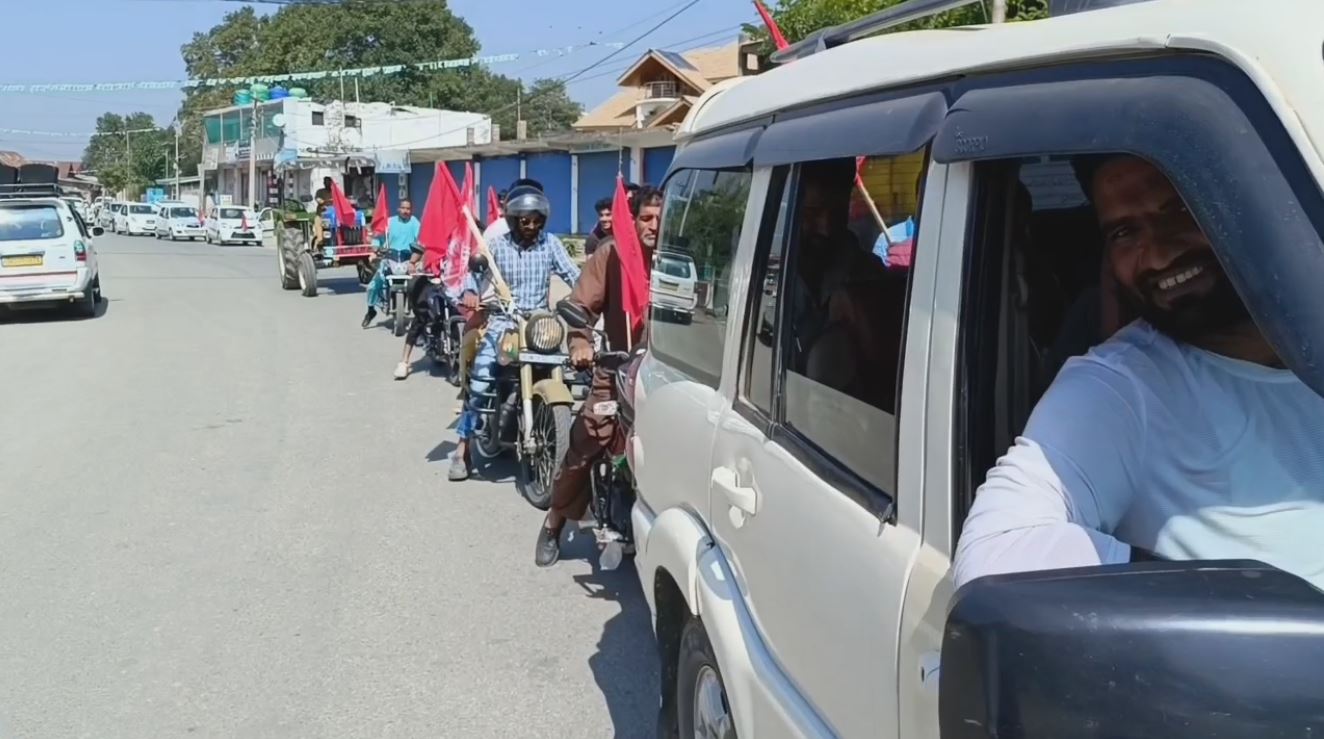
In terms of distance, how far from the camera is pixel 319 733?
3.98 metres

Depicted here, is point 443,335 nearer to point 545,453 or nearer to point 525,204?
point 525,204

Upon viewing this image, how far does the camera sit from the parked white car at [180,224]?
45.4 m

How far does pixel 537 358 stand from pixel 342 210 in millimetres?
13383

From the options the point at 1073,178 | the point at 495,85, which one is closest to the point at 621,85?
the point at 495,85

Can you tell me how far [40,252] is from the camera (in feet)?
52.5

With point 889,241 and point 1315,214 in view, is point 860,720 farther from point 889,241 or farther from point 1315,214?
point 889,241

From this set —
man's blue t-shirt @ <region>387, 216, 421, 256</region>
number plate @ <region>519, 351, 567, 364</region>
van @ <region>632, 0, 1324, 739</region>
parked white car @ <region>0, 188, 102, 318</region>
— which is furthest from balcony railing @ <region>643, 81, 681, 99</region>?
van @ <region>632, 0, 1324, 739</region>

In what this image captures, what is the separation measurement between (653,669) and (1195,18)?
144 inches

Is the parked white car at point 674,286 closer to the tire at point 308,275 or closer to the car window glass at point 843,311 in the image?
the car window glass at point 843,311

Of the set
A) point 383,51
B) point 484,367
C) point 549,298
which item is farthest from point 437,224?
Answer: point 383,51

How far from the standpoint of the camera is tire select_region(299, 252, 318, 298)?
19.5 meters

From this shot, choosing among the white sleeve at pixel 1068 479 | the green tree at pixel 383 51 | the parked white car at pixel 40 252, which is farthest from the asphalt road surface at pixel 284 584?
the green tree at pixel 383 51

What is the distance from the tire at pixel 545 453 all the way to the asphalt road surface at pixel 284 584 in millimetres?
145

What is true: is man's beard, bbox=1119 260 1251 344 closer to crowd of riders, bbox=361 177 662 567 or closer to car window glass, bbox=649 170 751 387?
car window glass, bbox=649 170 751 387
